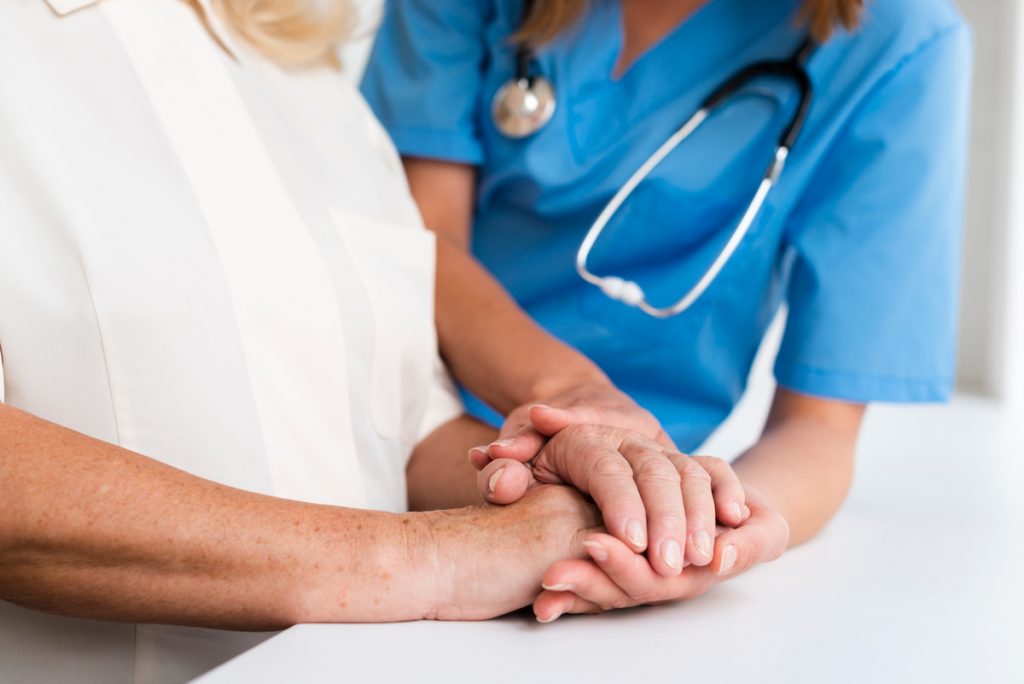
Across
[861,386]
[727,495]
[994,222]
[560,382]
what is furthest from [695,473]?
[994,222]

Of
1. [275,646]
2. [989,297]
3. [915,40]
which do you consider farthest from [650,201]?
[989,297]

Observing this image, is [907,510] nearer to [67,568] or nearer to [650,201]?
[650,201]

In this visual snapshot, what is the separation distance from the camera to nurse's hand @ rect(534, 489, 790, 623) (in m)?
0.69

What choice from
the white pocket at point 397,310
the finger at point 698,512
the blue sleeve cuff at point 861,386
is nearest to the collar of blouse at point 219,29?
the white pocket at point 397,310

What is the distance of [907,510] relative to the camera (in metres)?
1.17

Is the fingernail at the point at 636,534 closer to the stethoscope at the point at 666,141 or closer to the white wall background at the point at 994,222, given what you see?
the stethoscope at the point at 666,141

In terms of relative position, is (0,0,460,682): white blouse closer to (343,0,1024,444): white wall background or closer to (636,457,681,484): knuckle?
(636,457,681,484): knuckle

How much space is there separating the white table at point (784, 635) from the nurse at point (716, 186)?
0.41 feet

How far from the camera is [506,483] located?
0.75 m

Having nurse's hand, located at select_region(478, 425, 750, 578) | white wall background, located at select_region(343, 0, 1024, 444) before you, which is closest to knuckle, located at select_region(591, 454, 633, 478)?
nurse's hand, located at select_region(478, 425, 750, 578)

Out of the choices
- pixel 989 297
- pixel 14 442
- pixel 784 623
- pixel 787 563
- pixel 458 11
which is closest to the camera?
pixel 14 442

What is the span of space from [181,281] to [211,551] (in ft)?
0.73

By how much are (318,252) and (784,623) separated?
0.46 m

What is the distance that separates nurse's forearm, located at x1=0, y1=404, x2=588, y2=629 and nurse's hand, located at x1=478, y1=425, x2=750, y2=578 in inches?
1.7
